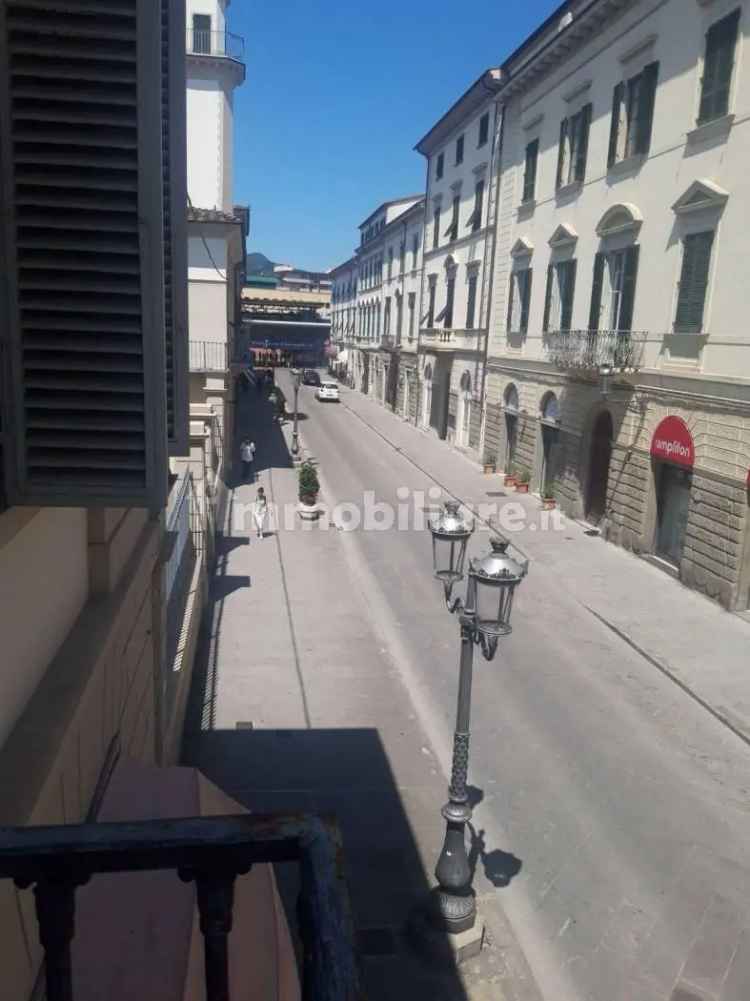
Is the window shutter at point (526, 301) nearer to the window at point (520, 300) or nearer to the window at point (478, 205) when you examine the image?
the window at point (520, 300)

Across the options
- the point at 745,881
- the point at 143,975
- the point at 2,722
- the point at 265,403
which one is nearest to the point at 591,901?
the point at 745,881

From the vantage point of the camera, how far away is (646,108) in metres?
17.9

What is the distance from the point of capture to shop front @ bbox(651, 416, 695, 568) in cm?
1653

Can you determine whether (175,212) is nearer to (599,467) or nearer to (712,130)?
(712,130)

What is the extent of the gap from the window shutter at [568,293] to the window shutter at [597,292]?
1363mm

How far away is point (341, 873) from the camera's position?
1349 mm

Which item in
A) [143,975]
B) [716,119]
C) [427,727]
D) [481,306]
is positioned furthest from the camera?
[481,306]

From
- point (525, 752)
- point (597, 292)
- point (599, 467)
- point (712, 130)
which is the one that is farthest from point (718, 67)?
point (525, 752)

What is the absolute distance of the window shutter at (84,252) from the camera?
9.05ft

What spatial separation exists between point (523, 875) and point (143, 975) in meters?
5.45

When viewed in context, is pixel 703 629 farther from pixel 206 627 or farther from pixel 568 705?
pixel 206 627

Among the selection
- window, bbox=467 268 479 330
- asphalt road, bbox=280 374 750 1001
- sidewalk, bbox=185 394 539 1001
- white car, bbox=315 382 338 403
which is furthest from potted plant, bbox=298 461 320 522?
white car, bbox=315 382 338 403

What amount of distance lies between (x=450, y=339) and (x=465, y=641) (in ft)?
95.4

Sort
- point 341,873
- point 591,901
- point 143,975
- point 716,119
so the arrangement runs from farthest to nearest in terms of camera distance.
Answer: point 716,119 < point 591,901 < point 143,975 < point 341,873
